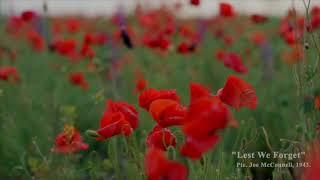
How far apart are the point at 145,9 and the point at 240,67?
234 cm

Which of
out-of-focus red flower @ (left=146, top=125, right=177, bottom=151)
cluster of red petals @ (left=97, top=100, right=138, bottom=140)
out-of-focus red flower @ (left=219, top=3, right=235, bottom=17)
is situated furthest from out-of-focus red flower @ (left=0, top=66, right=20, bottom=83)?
out-of-focus red flower @ (left=146, top=125, right=177, bottom=151)

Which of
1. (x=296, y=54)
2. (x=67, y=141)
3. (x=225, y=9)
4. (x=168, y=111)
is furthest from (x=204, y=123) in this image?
(x=225, y=9)

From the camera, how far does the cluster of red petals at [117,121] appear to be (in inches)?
57.8

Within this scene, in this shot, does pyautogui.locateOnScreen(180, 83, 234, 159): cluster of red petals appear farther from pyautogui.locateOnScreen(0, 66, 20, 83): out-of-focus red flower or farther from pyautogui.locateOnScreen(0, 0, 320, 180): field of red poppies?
pyautogui.locateOnScreen(0, 66, 20, 83): out-of-focus red flower

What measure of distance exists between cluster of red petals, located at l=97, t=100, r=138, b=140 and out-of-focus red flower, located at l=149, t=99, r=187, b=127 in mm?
101

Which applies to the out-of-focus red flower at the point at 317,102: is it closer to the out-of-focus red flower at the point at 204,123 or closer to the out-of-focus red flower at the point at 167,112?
the out-of-focus red flower at the point at 167,112

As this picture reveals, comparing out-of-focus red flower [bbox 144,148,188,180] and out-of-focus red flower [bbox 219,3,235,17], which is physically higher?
out-of-focus red flower [bbox 219,3,235,17]

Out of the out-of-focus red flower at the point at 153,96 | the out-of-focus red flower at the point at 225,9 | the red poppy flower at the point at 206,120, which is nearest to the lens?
the red poppy flower at the point at 206,120

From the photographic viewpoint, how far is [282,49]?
5.13 m

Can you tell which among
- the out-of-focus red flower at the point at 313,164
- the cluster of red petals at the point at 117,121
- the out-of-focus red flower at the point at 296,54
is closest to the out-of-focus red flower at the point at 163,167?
the out-of-focus red flower at the point at 313,164

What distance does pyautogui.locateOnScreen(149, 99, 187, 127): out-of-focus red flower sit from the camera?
137 centimetres

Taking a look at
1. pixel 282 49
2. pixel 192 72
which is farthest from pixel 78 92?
pixel 282 49

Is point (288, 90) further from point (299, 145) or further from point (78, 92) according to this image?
point (299, 145)

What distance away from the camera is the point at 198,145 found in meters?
1.11
